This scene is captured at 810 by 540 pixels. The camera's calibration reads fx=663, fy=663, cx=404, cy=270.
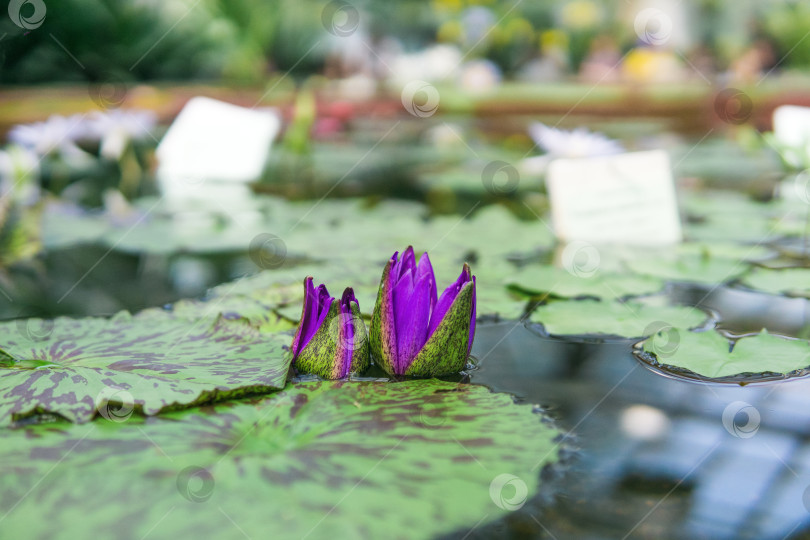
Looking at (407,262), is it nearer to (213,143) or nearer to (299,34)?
(213,143)

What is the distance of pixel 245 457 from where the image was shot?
1.56 feet

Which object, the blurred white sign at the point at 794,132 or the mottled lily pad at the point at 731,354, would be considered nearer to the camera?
the mottled lily pad at the point at 731,354

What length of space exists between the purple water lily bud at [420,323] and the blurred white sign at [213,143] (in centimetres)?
93

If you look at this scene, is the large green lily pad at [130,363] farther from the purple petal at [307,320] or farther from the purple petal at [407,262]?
the purple petal at [407,262]

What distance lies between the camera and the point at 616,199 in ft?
3.70

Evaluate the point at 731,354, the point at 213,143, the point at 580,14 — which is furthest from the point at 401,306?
the point at 580,14

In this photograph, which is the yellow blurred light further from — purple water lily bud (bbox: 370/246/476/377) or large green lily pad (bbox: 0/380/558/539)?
large green lily pad (bbox: 0/380/558/539)

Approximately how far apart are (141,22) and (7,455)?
11.7 ft

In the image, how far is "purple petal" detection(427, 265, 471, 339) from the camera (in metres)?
0.62

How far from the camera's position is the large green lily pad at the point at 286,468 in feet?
1.34

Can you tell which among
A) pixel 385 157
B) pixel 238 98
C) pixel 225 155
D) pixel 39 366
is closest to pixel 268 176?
pixel 225 155

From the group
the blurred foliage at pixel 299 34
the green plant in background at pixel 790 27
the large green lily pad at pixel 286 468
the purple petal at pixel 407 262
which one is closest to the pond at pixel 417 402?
the large green lily pad at pixel 286 468

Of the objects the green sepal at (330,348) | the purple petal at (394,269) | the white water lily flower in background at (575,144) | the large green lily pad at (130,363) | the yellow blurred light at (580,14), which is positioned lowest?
the large green lily pad at (130,363)

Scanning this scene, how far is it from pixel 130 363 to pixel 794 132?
3.84 feet
